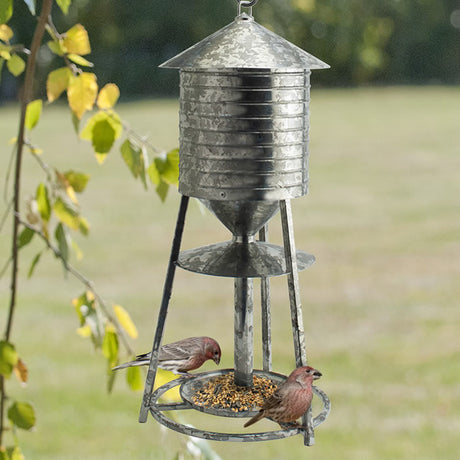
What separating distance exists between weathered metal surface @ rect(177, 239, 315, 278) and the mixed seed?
0.37 metres

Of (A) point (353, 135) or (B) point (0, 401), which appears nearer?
(B) point (0, 401)

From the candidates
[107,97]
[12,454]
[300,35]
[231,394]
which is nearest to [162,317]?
[231,394]

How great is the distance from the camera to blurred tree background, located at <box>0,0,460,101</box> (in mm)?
26812

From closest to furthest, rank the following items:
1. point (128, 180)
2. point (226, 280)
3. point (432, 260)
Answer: point (226, 280)
point (432, 260)
point (128, 180)

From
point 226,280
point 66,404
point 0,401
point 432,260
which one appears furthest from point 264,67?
point 432,260

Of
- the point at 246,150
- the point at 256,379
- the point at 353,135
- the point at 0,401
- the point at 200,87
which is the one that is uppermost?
the point at 200,87

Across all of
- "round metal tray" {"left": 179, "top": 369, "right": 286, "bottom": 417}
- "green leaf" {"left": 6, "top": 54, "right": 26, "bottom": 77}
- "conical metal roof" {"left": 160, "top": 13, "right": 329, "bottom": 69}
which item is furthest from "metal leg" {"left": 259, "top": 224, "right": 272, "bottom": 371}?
"green leaf" {"left": 6, "top": 54, "right": 26, "bottom": 77}

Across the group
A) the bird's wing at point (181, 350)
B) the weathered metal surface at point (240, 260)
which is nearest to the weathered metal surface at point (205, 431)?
the bird's wing at point (181, 350)

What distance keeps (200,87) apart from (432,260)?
9.45m

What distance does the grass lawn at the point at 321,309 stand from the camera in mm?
6457

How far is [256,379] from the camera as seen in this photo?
8.46 ft

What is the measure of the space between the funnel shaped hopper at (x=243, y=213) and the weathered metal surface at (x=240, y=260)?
5 cm

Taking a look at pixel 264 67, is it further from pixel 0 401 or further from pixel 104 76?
pixel 104 76

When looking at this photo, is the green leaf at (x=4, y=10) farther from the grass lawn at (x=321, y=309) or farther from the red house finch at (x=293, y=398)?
the grass lawn at (x=321, y=309)
